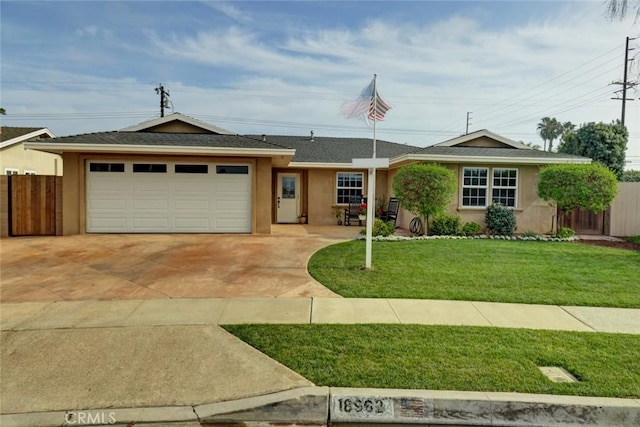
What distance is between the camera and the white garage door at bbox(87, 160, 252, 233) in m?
12.4

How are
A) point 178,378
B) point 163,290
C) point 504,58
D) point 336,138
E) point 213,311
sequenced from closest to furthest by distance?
point 178,378, point 213,311, point 163,290, point 504,58, point 336,138

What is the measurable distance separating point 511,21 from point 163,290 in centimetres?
997

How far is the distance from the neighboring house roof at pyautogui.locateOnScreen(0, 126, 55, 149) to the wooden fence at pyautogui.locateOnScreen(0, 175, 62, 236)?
694 cm

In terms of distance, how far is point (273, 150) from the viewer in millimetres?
12070

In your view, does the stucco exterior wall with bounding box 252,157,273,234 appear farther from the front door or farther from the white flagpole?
the white flagpole

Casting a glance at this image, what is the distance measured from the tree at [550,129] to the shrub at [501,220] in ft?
235

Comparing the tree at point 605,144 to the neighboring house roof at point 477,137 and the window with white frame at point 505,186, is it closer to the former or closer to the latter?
the neighboring house roof at point 477,137

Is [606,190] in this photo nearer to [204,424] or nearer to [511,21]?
[511,21]

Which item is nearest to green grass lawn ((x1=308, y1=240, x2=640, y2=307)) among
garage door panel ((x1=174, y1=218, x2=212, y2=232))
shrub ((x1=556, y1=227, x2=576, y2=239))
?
shrub ((x1=556, y1=227, x2=576, y2=239))

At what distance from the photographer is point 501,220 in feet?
42.0

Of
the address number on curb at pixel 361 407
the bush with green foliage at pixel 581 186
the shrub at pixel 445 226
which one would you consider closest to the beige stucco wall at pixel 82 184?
the shrub at pixel 445 226

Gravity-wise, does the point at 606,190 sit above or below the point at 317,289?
above

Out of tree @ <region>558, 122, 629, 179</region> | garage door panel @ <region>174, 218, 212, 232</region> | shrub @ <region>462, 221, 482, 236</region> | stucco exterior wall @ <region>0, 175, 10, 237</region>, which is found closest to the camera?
stucco exterior wall @ <region>0, 175, 10, 237</region>

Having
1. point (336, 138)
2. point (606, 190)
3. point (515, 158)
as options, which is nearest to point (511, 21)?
point (515, 158)
